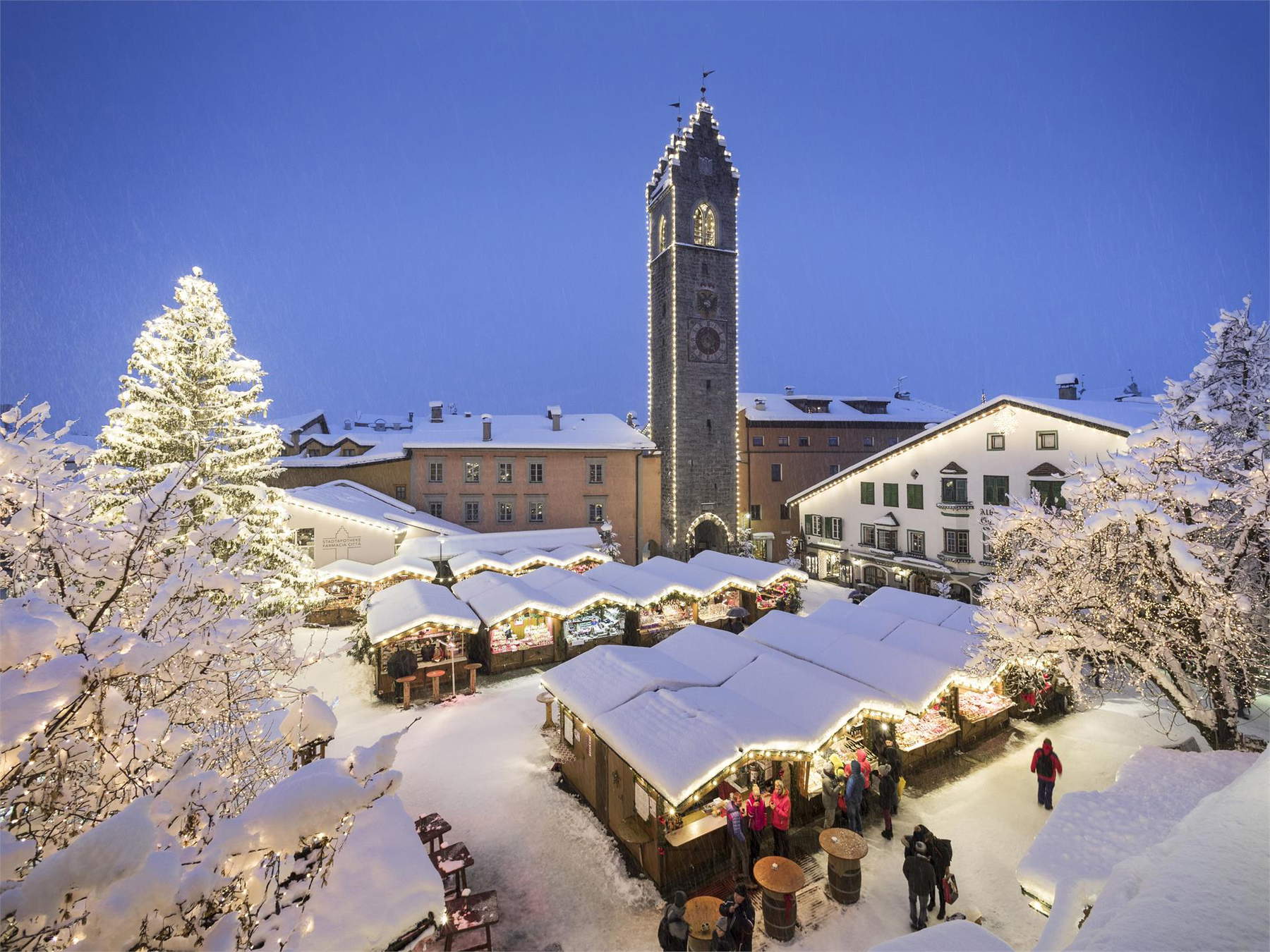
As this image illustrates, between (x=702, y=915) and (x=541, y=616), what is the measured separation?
12190 mm

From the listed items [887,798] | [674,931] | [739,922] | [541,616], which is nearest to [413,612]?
[541,616]

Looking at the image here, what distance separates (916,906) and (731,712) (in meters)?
3.74

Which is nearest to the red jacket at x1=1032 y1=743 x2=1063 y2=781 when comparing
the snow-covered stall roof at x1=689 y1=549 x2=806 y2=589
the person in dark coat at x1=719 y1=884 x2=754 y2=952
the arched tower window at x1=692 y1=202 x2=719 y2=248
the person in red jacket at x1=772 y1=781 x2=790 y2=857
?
the person in red jacket at x1=772 y1=781 x2=790 y2=857

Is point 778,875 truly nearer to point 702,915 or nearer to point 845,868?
point 845,868

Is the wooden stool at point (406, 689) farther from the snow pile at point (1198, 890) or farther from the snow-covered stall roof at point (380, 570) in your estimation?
the snow pile at point (1198, 890)

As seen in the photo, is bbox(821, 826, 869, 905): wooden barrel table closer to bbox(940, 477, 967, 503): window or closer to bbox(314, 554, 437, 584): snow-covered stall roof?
bbox(314, 554, 437, 584): snow-covered stall roof

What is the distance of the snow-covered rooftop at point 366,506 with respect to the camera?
25.2 m

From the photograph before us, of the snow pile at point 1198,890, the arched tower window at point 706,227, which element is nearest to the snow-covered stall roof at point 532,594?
the snow pile at point 1198,890

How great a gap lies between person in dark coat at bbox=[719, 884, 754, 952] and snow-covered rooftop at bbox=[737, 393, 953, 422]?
33.2 m

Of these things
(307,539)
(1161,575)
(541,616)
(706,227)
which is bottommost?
(541,616)

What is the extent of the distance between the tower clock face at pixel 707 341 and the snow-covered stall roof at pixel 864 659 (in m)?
23.0

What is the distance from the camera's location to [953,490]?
1012 inches

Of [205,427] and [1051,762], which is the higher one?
[205,427]

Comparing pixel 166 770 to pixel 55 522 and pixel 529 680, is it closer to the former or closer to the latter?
pixel 55 522
